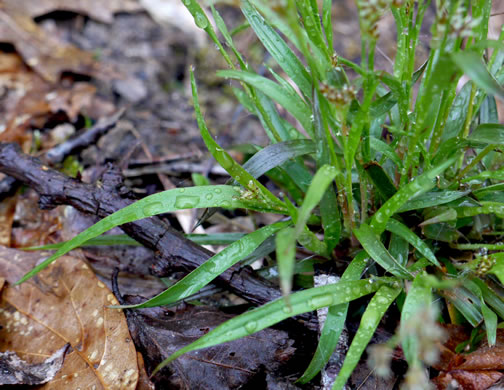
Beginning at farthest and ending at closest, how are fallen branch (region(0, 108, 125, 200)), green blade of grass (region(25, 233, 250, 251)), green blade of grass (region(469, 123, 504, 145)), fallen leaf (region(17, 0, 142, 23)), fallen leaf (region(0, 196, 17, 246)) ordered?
fallen leaf (region(17, 0, 142, 23)) < fallen branch (region(0, 108, 125, 200)) < fallen leaf (region(0, 196, 17, 246)) < green blade of grass (region(25, 233, 250, 251)) < green blade of grass (region(469, 123, 504, 145))

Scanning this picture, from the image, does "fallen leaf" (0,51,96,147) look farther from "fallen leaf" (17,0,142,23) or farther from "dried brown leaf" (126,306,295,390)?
"dried brown leaf" (126,306,295,390)

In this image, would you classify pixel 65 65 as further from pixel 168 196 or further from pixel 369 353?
pixel 369 353

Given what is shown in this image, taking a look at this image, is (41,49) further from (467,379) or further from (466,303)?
(467,379)

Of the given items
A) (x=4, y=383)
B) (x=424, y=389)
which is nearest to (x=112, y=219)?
(x=4, y=383)

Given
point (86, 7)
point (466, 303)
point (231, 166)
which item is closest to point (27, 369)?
point (231, 166)

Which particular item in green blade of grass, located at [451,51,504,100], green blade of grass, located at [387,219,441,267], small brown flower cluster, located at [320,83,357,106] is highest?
green blade of grass, located at [451,51,504,100]

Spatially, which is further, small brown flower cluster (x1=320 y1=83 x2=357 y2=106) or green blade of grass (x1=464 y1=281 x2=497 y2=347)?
green blade of grass (x1=464 y1=281 x2=497 y2=347)

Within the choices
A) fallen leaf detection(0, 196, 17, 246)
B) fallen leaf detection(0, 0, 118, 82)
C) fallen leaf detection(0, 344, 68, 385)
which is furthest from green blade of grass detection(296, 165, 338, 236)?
fallen leaf detection(0, 0, 118, 82)
